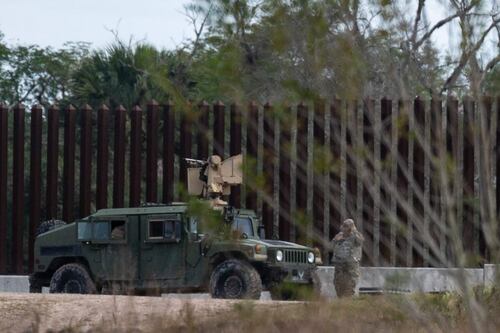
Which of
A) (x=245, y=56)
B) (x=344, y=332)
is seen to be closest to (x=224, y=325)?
(x=344, y=332)

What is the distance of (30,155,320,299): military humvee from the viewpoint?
19833 mm

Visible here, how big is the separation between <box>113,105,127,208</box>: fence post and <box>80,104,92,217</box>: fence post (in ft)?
1.40

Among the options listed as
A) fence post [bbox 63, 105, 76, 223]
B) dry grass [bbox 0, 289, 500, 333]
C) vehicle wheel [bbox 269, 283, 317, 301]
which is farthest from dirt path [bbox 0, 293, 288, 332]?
fence post [bbox 63, 105, 76, 223]

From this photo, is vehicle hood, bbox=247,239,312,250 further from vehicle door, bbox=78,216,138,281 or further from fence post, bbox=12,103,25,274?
fence post, bbox=12,103,25,274

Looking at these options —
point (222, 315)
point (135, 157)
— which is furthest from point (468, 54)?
point (135, 157)

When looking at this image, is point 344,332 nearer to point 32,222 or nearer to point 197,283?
point 197,283

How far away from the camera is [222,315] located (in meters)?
14.3

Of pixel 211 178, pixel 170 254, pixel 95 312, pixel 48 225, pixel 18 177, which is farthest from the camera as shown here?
pixel 18 177

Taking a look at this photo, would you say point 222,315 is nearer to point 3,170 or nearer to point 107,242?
point 107,242

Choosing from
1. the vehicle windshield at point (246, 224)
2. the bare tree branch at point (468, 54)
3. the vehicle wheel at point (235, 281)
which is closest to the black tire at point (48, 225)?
the vehicle windshield at point (246, 224)

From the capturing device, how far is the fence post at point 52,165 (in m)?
24.4

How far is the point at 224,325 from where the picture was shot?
13828 mm

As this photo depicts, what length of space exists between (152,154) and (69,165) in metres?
1.38

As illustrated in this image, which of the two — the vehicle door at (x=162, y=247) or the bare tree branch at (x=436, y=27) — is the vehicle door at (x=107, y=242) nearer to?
the vehicle door at (x=162, y=247)
